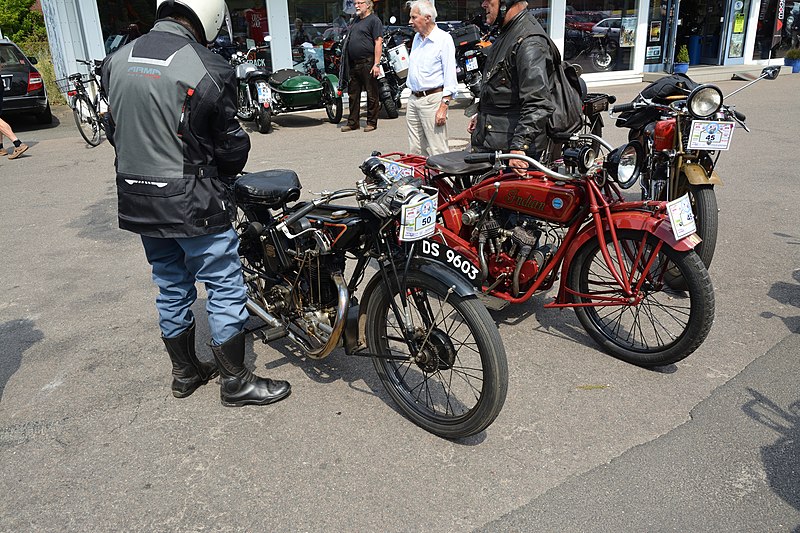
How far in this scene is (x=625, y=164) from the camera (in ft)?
11.5

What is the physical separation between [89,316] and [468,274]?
9.23ft

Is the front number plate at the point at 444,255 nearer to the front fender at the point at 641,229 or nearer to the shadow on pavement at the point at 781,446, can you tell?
the front fender at the point at 641,229

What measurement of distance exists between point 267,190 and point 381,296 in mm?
887

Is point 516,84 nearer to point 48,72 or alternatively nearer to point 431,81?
point 431,81

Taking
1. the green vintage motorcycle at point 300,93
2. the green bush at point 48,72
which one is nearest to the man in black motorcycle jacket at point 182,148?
the green vintage motorcycle at point 300,93

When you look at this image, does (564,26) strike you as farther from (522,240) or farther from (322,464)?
(322,464)

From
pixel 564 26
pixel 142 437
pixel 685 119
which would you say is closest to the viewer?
pixel 142 437

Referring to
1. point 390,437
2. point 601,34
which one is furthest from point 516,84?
point 601,34

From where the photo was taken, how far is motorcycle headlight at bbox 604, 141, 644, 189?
11.3 ft

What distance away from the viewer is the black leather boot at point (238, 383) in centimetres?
324

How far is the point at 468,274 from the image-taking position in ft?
9.87

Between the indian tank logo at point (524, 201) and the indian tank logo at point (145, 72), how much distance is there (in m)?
1.91

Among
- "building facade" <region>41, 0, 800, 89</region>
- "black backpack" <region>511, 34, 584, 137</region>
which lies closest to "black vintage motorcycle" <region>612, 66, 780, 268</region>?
"black backpack" <region>511, 34, 584, 137</region>

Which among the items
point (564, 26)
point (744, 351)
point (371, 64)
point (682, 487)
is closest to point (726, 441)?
point (682, 487)
